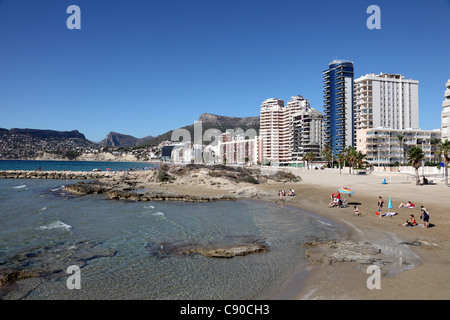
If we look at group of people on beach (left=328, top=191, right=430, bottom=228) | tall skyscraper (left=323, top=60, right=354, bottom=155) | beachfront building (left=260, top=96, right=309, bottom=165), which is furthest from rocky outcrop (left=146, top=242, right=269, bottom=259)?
beachfront building (left=260, top=96, right=309, bottom=165)

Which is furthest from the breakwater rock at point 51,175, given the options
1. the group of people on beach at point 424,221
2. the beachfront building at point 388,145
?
the beachfront building at point 388,145

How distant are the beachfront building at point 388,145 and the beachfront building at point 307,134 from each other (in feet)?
103

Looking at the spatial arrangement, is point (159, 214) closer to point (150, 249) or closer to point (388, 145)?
point (150, 249)

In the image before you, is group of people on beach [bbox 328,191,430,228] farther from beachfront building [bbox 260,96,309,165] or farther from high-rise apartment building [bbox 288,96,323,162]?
beachfront building [bbox 260,96,309,165]

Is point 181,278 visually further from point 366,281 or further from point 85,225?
point 85,225

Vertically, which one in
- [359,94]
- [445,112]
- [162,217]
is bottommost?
[162,217]

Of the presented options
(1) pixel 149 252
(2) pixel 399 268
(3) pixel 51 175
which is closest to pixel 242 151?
(3) pixel 51 175

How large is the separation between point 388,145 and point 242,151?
86613 millimetres

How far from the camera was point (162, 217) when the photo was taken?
973 inches
